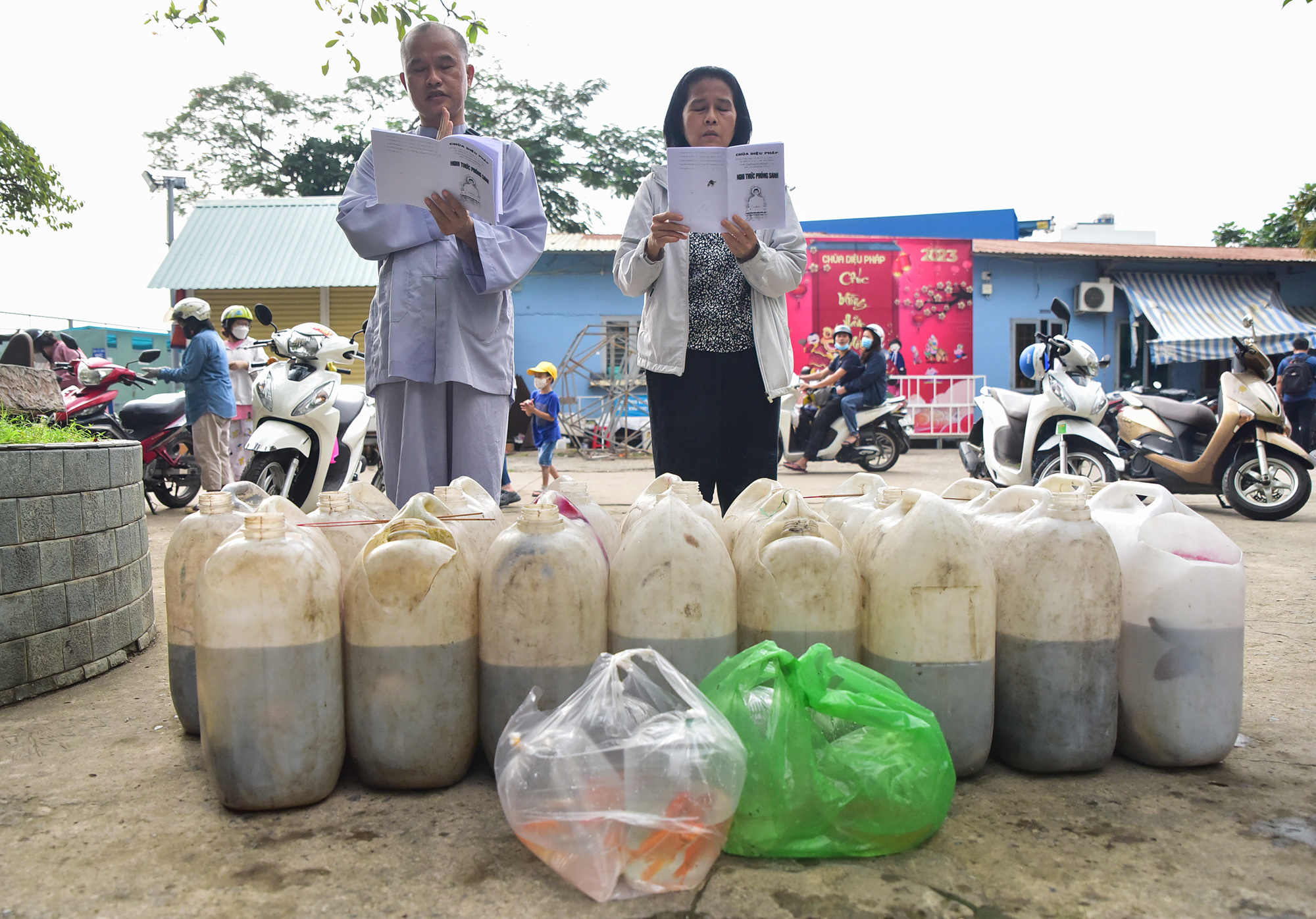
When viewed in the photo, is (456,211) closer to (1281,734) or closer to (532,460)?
(1281,734)

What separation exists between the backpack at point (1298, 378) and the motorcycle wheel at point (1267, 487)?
4876mm

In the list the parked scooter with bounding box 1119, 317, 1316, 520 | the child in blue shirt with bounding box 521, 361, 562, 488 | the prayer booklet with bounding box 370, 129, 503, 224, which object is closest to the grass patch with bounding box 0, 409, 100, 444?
the prayer booklet with bounding box 370, 129, 503, 224

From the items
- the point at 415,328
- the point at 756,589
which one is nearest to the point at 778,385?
the point at 756,589

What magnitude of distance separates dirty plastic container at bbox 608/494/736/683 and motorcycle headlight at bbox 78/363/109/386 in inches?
284

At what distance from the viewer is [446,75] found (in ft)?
9.18

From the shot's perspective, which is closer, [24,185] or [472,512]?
[472,512]

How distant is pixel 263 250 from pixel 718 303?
1442 cm

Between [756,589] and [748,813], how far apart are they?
542 millimetres

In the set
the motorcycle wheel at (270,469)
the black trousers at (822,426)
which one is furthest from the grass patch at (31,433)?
the black trousers at (822,426)

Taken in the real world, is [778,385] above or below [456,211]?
below

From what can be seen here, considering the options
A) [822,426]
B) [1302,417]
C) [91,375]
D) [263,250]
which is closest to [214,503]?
[91,375]

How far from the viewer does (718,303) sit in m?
2.86

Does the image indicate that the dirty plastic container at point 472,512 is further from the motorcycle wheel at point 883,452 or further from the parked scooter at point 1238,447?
the motorcycle wheel at point 883,452

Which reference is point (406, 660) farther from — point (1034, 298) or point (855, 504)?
point (1034, 298)
